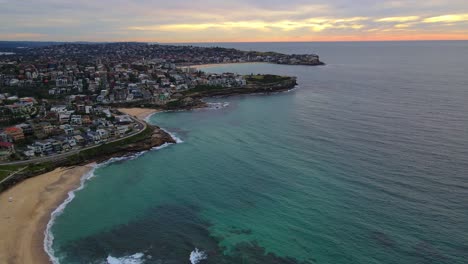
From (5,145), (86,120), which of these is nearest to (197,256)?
(5,145)

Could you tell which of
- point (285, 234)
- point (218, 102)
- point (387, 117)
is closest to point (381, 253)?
point (285, 234)

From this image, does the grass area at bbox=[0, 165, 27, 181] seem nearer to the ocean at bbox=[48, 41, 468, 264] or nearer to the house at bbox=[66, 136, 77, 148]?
the house at bbox=[66, 136, 77, 148]

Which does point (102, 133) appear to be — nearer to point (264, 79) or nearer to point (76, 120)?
point (76, 120)

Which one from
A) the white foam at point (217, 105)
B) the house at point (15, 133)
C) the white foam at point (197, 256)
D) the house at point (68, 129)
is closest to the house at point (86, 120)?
the house at point (68, 129)

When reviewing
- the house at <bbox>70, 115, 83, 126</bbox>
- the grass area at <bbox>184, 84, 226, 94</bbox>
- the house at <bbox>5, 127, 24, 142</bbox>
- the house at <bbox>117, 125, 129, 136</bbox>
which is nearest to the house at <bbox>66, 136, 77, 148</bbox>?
the house at <bbox>117, 125, 129, 136</bbox>

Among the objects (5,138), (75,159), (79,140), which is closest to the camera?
(75,159)

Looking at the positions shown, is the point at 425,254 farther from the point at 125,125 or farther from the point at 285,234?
the point at 125,125

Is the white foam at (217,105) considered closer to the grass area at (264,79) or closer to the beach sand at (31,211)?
the grass area at (264,79)
